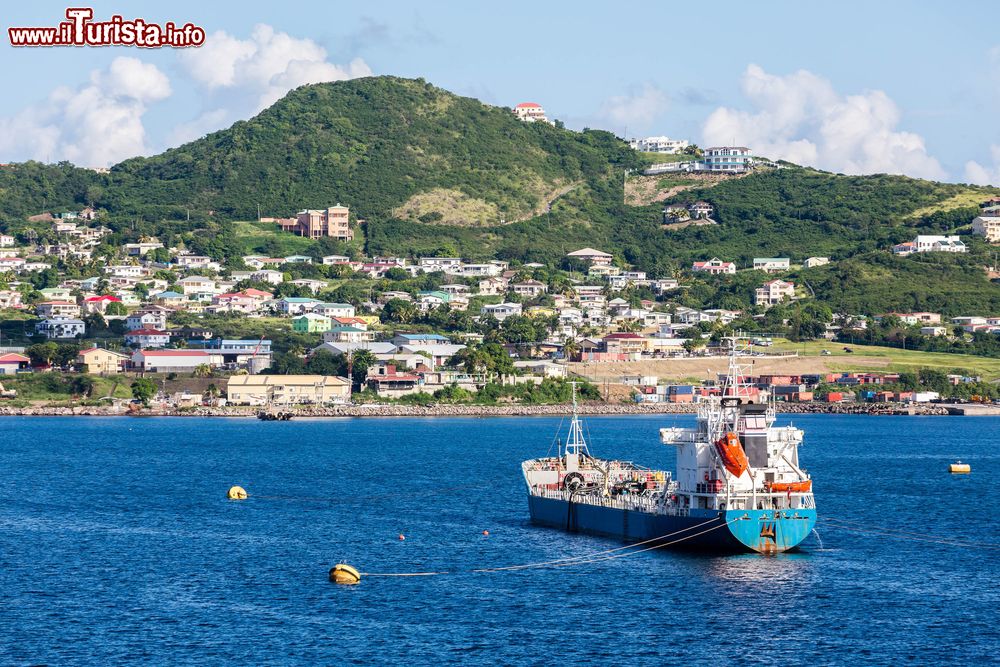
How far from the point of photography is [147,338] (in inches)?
7726

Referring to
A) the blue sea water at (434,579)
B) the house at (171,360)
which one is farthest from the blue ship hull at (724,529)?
the house at (171,360)

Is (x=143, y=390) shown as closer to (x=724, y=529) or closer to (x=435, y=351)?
A: (x=435, y=351)

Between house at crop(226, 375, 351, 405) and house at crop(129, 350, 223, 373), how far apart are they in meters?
8.14

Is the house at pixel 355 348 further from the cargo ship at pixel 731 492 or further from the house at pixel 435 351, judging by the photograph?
the cargo ship at pixel 731 492

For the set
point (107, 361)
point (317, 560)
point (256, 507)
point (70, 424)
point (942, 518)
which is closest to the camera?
point (317, 560)

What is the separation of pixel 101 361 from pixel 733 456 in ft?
444

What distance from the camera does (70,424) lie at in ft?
518

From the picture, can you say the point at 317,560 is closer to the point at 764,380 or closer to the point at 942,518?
the point at 942,518

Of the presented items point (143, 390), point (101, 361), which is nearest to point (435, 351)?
point (143, 390)

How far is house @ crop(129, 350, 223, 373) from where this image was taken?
183m

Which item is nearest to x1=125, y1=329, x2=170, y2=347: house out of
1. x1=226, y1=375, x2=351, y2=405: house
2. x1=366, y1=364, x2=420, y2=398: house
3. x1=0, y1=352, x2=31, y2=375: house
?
x1=0, y1=352, x2=31, y2=375: house

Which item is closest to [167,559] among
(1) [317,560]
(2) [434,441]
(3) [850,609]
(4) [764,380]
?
(1) [317,560]

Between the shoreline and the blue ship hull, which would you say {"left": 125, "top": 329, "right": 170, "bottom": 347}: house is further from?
the blue ship hull

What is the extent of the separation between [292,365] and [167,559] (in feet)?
397
